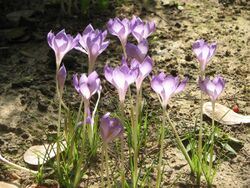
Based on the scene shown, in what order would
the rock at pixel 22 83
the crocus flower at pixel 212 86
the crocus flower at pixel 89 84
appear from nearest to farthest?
the crocus flower at pixel 89 84
the crocus flower at pixel 212 86
the rock at pixel 22 83

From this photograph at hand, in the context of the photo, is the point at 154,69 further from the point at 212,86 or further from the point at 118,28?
the point at 212,86

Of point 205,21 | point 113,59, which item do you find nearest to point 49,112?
point 113,59

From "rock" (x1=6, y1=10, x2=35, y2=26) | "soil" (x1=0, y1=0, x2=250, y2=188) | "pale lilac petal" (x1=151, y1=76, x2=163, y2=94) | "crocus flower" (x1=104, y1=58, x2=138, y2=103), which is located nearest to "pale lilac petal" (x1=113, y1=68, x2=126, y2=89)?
"crocus flower" (x1=104, y1=58, x2=138, y2=103)

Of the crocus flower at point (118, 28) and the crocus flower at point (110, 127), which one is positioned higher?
the crocus flower at point (118, 28)

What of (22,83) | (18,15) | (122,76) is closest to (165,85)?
(122,76)

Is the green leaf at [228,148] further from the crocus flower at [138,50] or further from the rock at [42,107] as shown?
the rock at [42,107]

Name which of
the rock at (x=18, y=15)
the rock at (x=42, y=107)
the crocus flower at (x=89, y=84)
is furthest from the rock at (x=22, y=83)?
the crocus flower at (x=89, y=84)

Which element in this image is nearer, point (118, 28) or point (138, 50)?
point (138, 50)

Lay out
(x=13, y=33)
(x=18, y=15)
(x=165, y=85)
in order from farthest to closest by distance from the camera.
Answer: (x=18, y=15)
(x=13, y=33)
(x=165, y=85)
